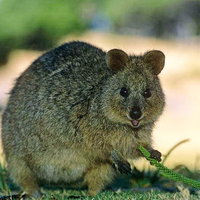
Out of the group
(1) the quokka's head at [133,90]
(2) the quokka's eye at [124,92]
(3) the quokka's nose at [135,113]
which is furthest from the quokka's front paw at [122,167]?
(2) the quokka's eye at [124,92]

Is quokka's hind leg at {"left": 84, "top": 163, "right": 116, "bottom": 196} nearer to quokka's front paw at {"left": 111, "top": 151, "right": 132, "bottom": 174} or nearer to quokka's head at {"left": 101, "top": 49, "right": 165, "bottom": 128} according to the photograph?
quokka's front paw at {"left": 111, "top": 151, "right": 132, "bottom": 174}

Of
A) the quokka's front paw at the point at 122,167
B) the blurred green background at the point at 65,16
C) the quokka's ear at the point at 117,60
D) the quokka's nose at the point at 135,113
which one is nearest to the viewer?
the quokka's nose at the point at 135,113

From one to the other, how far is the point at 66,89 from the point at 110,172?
37.6 inches

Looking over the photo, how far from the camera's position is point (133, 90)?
5844 millimetres

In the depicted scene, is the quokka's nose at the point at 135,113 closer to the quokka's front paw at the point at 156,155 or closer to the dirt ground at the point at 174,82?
the quokka's front paw at the point at 156,155

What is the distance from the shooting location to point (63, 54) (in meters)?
6.70

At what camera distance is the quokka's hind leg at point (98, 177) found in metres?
6.17

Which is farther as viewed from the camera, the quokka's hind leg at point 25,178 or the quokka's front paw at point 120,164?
the quokka's hind leg at point 25,178

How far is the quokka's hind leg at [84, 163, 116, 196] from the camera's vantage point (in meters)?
6.17

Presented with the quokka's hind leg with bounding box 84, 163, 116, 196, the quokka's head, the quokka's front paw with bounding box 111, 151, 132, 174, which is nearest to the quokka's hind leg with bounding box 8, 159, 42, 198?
the quokka's hind leg with bounding box 84, 163, 116, 196

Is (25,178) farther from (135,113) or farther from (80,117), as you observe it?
(135,113)

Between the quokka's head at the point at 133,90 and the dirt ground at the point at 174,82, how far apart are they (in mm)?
10897

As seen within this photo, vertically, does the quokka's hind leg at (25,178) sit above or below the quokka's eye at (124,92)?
below

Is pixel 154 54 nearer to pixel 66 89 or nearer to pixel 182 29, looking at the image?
pixel 66 89
